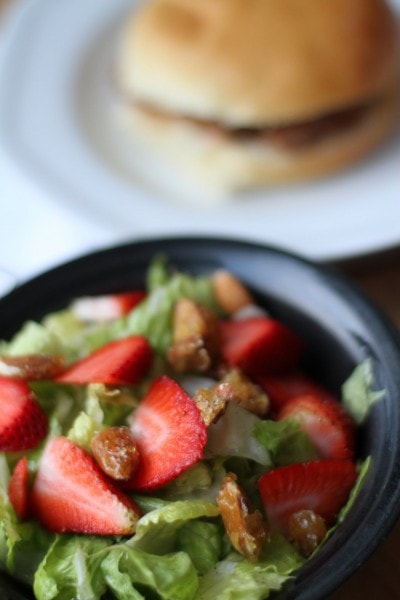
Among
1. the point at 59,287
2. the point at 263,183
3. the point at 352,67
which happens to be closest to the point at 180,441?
the point at 59,287

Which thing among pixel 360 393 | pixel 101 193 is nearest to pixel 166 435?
pixel 360 393

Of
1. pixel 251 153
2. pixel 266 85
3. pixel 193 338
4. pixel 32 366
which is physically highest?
pixel 266 85

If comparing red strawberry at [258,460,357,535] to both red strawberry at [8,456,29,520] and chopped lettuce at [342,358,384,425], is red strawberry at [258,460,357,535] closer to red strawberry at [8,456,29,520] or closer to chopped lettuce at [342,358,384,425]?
chopped lettuce at [342,358,384,425]

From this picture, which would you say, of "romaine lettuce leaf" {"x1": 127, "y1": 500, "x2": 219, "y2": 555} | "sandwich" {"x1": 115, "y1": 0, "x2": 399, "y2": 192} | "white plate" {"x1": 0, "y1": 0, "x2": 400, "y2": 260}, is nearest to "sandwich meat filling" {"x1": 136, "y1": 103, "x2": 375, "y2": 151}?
"sandwich" {"x1": 115, "y1": 0, "x2": 399, "y2": 192}

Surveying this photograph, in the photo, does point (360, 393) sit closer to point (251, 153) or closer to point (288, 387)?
point (288, 387)

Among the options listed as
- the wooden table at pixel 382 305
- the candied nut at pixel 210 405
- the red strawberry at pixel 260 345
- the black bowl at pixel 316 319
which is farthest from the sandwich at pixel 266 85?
the candied nut at pixel 210 405

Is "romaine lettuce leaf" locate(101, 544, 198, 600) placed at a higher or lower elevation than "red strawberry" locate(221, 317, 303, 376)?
lower

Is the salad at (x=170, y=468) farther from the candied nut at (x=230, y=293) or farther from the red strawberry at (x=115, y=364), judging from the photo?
the candied nut at (x=230, y=293)
